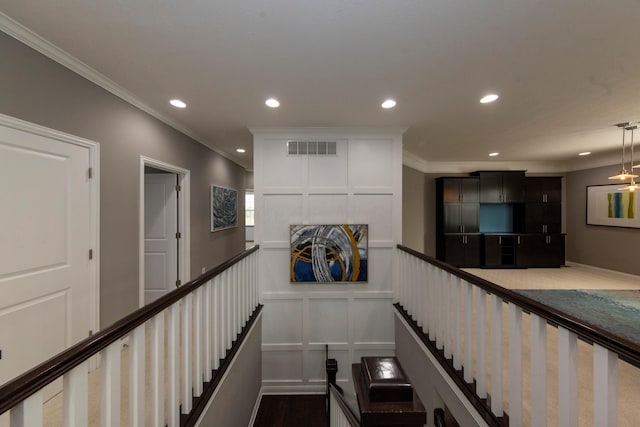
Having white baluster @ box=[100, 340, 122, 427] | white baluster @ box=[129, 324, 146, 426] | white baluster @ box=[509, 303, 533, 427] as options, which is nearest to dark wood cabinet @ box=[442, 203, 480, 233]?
white baluster @ box=[509, 303, 533, 427]

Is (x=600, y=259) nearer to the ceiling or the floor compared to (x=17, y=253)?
nearer to the floor

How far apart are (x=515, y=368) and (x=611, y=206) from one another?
6679 mm

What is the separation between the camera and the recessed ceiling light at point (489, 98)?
239 cm

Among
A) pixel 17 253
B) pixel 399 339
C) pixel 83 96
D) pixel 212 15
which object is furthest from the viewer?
pixel 399 339

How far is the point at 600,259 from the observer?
561 centimetres

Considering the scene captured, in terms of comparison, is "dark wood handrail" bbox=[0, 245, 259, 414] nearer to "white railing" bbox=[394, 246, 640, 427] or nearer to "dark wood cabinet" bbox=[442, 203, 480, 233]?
"white railing" bbox=[394, 246, 640, 427]

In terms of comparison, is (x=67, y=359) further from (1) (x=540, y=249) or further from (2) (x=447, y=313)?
(1) (x=540, y=249)

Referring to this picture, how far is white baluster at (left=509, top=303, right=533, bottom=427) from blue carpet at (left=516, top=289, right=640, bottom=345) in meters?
2.26

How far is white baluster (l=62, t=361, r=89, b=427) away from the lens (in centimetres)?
79

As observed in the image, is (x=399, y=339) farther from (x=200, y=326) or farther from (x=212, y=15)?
(x=212, y=15)

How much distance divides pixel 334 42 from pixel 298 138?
1.67 m

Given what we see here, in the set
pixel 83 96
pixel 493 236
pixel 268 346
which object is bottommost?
pixel 268 346

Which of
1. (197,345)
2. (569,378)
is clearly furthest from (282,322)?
(569,378)

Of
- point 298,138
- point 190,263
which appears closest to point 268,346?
point 190,263
